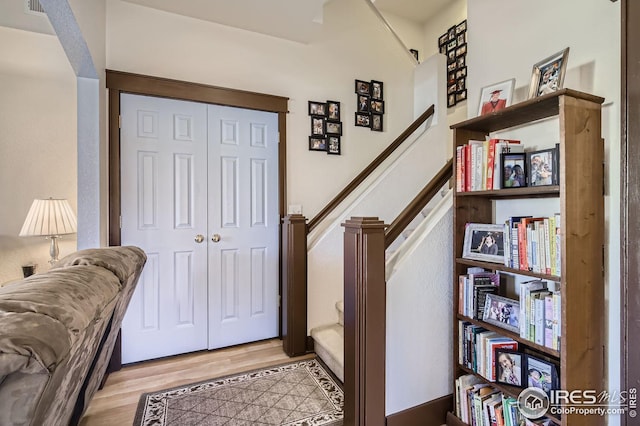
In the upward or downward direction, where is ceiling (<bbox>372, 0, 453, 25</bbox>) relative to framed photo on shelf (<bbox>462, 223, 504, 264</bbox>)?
upward

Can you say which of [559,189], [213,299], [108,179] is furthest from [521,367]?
[108,179]

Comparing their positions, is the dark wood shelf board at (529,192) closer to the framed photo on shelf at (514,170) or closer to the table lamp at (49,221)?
the framed photo on shelf at (514,170)

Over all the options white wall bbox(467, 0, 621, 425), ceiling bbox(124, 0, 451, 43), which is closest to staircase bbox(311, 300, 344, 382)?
white wall bbox(467, 0, 621, 425)

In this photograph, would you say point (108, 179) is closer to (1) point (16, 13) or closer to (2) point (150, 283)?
(2) point (150, 283)

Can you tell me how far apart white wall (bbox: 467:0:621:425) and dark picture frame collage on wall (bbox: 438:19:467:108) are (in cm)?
152

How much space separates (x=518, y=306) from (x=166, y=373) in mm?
2354

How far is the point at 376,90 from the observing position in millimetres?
3359

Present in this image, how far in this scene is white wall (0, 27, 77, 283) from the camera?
2.40 m

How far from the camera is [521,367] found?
1432 mm

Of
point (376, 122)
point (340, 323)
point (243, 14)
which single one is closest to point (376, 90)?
point (376, 122)

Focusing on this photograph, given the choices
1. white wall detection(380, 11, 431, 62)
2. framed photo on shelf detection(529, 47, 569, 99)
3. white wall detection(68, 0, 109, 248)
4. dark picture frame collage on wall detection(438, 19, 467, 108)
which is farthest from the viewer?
white wall detection(380, 11, 431, 62)

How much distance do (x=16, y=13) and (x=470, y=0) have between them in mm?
3363

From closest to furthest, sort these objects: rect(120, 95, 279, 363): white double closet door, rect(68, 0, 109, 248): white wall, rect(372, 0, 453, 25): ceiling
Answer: rect(68, 0, 109, 248): white wall, rect(120, 95, 279, 363): white double closet door, rect(372, 0, 453, 25): ceiling

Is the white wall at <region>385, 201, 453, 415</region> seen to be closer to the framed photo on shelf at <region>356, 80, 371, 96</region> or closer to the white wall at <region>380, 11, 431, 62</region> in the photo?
the framed photo on shelf at <region>356, 80, 371, 96</region>
